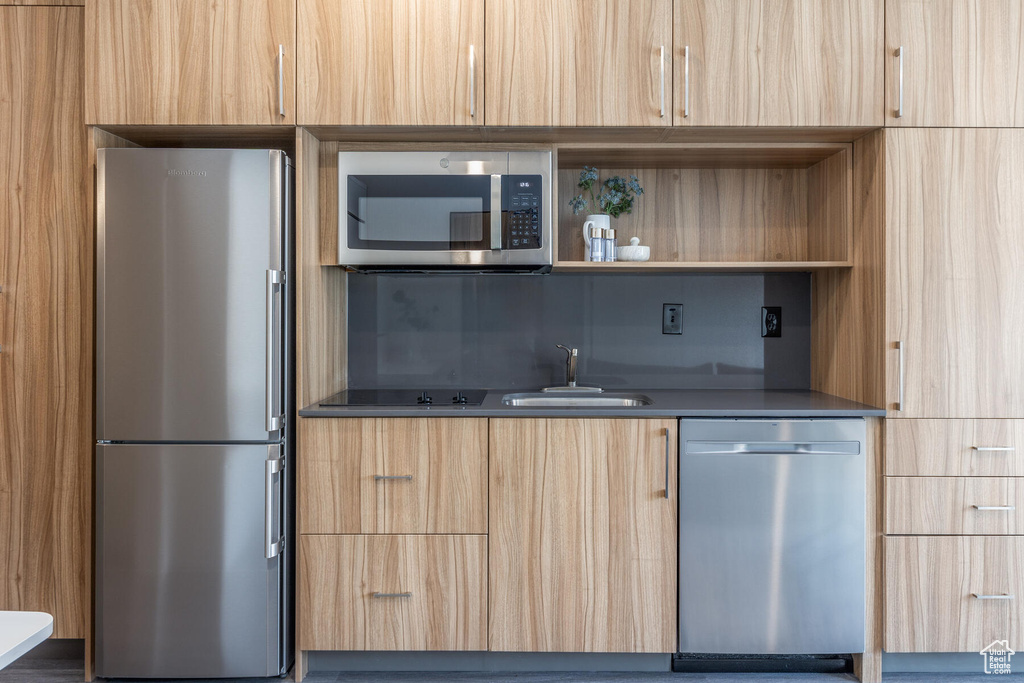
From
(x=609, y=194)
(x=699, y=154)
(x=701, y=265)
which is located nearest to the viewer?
(x=701, y=265)

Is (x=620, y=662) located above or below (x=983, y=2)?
below

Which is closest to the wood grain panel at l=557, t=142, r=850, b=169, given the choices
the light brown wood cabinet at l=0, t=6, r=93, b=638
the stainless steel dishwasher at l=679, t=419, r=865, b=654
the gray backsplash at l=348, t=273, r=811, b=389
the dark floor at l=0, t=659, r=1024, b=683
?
the gray backsplash at l=348, t=273, r=811, b=389

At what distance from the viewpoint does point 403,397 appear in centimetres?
233

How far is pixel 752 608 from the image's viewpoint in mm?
1999

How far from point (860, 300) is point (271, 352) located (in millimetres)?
1829

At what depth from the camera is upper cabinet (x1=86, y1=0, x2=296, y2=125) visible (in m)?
1.98

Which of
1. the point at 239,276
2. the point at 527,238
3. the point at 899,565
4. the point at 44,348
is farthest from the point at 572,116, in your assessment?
the point at 44,348

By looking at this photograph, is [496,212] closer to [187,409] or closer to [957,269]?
[187,409]

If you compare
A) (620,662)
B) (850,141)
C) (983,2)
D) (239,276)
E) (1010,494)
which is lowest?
(620,662)

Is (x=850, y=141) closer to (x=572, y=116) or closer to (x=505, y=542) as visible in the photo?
(x=572, y=116)

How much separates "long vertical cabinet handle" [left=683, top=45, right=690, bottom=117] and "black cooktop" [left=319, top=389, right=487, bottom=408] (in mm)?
1099

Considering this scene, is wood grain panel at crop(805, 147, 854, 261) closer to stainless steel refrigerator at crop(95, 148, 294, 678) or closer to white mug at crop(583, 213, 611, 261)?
white mug at crop(583, 213, 611, 261)

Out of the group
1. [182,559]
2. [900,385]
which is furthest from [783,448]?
[182,559]

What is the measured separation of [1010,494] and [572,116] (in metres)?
1.70
